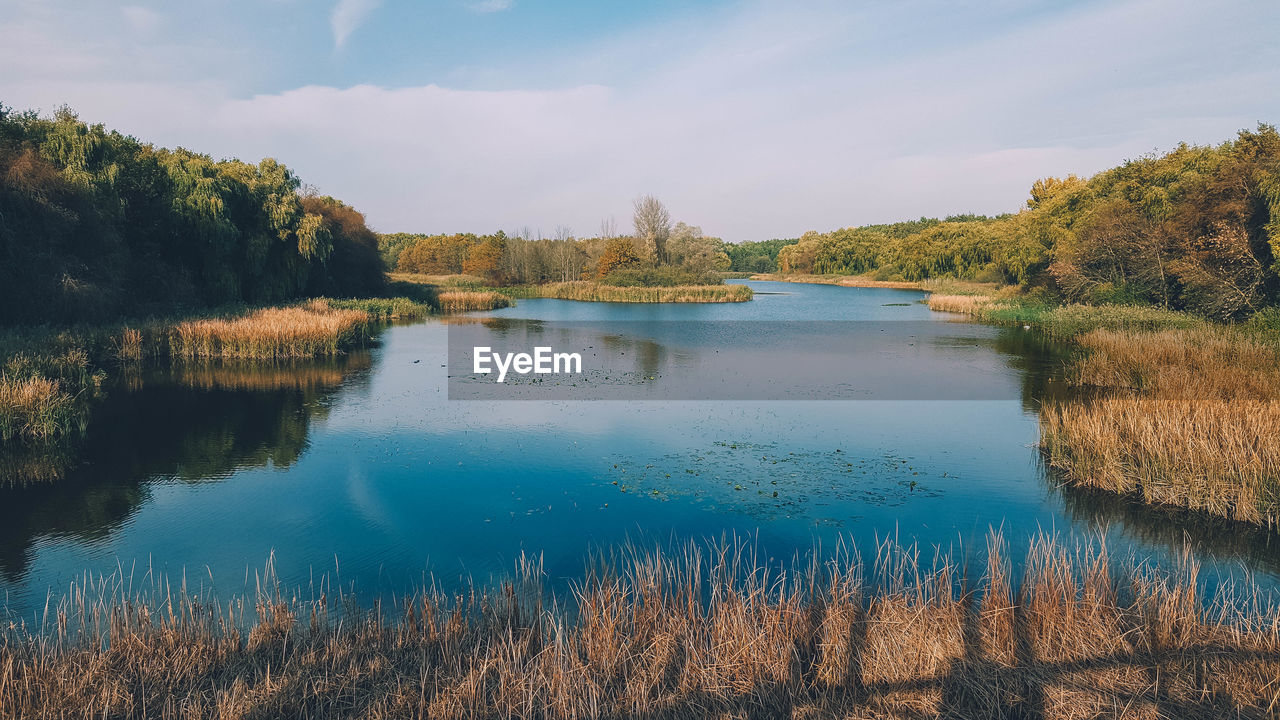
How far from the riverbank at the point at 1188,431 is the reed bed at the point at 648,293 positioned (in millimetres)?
46214

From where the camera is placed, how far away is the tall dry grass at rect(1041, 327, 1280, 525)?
1008 centimetres

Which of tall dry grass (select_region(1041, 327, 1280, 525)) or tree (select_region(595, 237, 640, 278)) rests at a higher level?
tree (select_region(595, 237, 640, 278))

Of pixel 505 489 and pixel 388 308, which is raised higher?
pixel 388 308

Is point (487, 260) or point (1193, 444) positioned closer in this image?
point (1193, 444)

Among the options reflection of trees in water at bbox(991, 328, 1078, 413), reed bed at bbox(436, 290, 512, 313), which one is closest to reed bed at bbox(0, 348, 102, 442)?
reflection of trees in water at bbox(991, 328, 1078, 413)

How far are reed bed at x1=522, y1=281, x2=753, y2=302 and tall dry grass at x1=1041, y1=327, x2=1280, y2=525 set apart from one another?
162 ft

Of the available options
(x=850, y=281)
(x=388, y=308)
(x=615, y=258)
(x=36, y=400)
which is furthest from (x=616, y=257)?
(x=36, y=400)

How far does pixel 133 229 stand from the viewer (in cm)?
2980

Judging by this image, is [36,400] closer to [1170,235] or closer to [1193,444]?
[1193,444]

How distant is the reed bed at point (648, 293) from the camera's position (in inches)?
2549

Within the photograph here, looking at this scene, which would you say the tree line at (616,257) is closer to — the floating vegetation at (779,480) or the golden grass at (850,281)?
the golden grass at (850,281)

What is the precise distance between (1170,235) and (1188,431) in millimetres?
26976

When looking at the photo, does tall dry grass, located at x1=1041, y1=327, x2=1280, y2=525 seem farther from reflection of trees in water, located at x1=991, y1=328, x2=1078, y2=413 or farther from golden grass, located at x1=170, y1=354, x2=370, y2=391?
golden grass, located at x1=170, y1=354, x2=370, y2=391

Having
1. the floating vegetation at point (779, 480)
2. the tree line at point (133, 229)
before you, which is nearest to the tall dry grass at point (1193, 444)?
the floating vegetation at point (779, 480)
